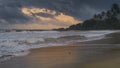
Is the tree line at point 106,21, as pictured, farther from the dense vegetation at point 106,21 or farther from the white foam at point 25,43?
the white foam at point 25,43

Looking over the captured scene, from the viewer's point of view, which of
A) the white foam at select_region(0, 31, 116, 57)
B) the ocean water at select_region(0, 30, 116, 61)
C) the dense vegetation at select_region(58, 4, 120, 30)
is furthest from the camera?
the dense vegetation at select_region(58, 4, 120, 30)

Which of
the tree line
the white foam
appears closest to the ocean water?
the white foam

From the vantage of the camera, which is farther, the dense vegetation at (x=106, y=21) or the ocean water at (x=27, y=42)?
the dense vegetation at (x=106, y=21)

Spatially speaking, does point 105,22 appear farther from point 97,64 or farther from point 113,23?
point 97,64

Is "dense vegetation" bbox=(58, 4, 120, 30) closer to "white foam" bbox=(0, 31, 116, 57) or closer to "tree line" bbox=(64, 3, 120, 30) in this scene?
"tree line" bbox=(64, 3, 120, 30)

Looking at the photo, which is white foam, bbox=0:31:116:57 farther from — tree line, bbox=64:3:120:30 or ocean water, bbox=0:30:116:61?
tree line, bbox=64:3:120:30

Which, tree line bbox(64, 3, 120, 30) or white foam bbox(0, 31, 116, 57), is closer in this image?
white foam bbox(0, 31, 116, 57)

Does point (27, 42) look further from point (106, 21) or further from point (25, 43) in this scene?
point (106, 21)

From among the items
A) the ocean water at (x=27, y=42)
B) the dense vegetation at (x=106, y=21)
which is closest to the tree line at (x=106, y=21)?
the dense vegetation at (x=106, y=21)

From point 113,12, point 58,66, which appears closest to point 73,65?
point 58,66

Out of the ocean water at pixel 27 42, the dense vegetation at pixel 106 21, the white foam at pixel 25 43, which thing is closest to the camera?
the ocean water at pixel 27 42

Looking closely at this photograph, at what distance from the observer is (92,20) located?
477 ft

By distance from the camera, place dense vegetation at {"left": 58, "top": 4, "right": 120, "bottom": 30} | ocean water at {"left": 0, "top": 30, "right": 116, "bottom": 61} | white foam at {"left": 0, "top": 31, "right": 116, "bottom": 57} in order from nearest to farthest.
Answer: ocean water at {"left": 0, "top": 30, "right": 116, "bottom": 61}
white foam at {"left": 0, "top": 31, "right": 116, "bottom": 57}
dense vegetation at {"left": 58, "top": 4, "right": 120, "bottom": 30}

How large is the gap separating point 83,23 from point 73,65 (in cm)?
14092
